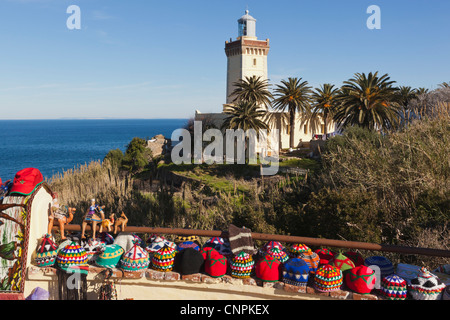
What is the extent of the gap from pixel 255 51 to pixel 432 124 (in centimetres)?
3754

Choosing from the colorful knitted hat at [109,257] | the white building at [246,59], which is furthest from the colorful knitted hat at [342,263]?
the white building at [246,59]

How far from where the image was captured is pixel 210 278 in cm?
388

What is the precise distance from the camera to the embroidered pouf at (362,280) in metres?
3.59

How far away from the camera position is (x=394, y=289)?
11.7 ft

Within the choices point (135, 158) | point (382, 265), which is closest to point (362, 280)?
point (382, 265)

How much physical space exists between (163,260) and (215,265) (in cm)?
61

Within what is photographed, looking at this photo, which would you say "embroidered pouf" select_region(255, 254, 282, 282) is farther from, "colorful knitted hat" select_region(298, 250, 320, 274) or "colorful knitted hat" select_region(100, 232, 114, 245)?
"colorful knitted hat" select_region(100, 232, 114, 245)

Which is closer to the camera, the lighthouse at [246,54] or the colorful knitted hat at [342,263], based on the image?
the colorful knitted hat at [342,263]

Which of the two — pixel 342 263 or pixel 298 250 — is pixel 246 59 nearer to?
pixel 298 250

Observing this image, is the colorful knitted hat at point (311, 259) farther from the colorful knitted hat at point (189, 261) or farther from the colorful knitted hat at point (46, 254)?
the colorful knitted hat at point (46, 254)

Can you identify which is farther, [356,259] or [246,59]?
[246,59]

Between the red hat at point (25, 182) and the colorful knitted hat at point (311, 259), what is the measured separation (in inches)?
127

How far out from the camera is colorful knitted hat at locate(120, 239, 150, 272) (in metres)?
3.94
